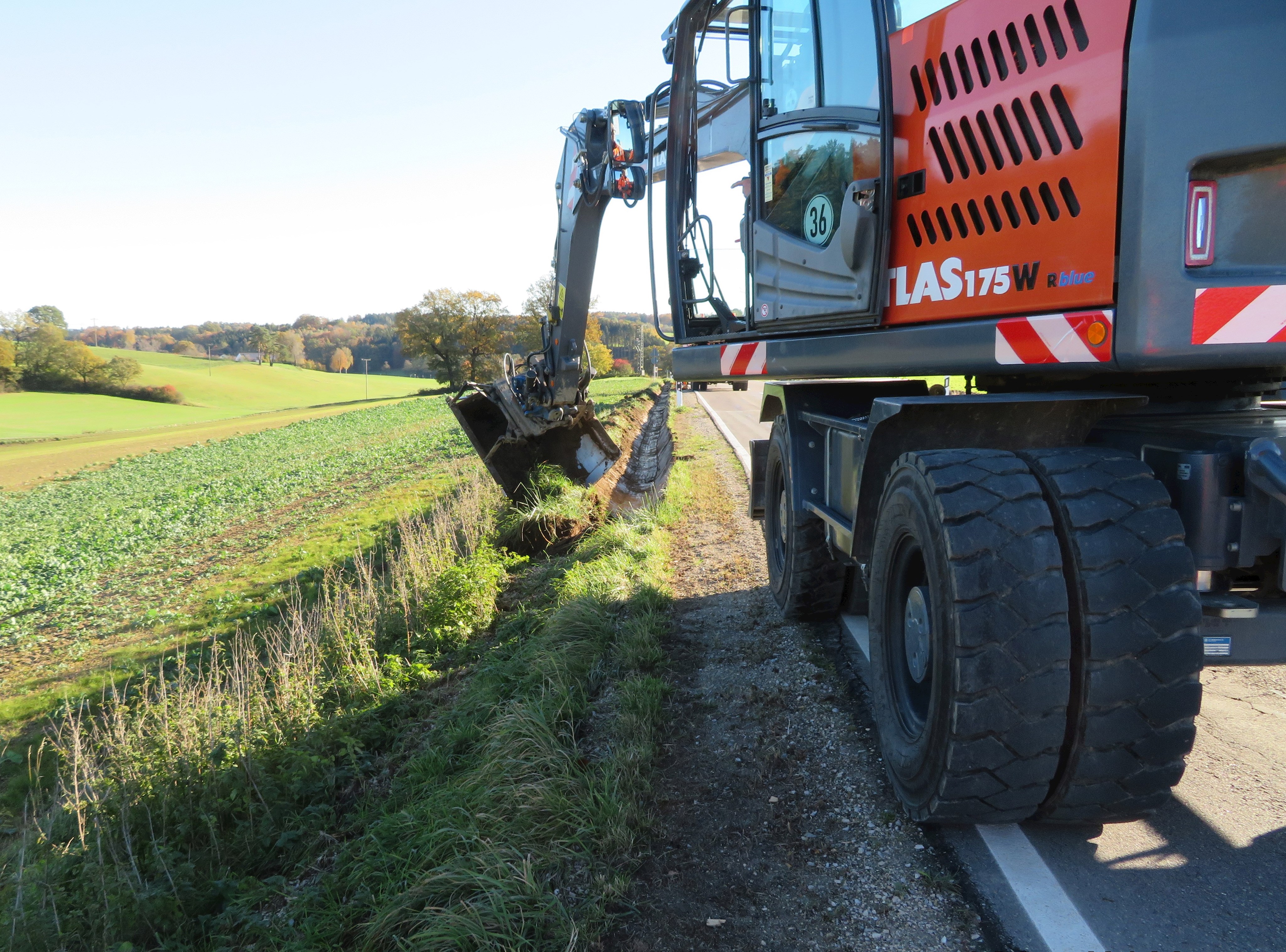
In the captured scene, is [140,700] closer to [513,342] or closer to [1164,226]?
[1164,226]

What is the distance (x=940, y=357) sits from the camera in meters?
3.13

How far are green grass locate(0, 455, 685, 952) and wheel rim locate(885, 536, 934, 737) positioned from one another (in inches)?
46.0

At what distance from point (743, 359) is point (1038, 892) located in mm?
3140

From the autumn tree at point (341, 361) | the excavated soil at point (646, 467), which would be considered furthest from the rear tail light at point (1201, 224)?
the autumn tree at point (341, 361)

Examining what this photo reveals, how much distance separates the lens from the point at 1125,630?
2.51 metres

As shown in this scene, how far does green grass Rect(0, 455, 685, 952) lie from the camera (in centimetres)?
301

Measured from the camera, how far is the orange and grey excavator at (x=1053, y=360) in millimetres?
2291

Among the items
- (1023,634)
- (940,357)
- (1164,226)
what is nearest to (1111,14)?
(1164,226)

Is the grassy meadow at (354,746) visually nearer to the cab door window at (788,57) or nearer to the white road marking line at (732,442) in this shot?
the white road marking line at (732,442)

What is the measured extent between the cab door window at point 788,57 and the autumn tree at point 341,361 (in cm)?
11895

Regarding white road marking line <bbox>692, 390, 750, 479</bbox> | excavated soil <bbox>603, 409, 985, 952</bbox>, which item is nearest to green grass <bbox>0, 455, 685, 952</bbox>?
excavated soil <bbox>603, 409, 985, 952</bbox>

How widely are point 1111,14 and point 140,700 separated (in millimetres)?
7597

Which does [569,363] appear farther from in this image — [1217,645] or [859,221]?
[1217,645]

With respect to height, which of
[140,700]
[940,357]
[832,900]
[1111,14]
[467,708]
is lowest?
[140,700]
